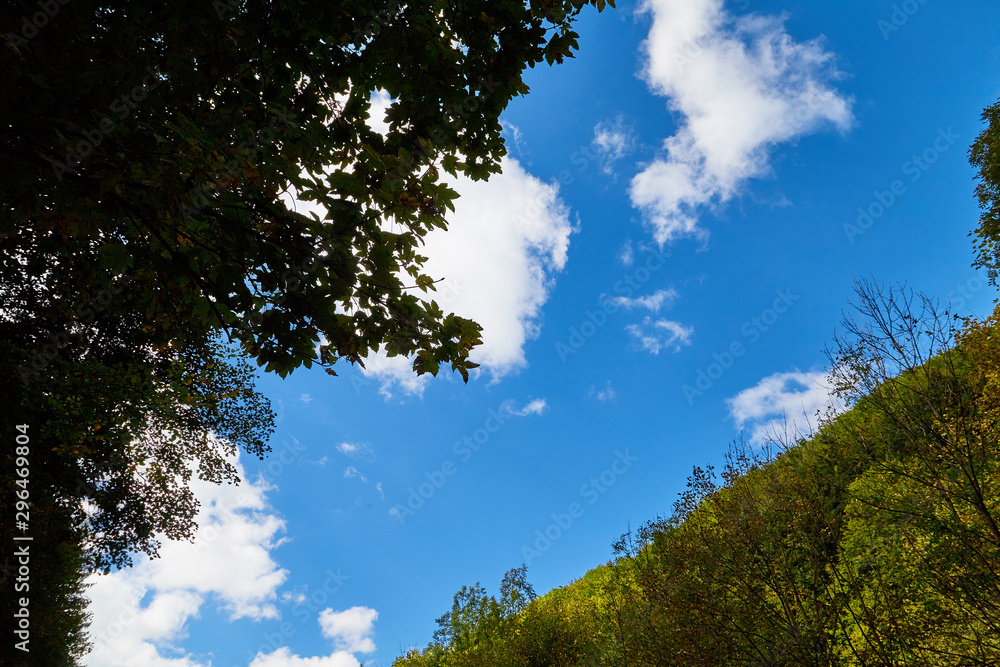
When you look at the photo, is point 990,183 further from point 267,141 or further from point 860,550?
point 267,141

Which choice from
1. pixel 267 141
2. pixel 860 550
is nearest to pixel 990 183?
pixel 860 550

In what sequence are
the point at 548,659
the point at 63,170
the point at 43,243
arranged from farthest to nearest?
the point at 548,659, the point at 43,243, the point at 63,170

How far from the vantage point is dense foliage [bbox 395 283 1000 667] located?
7.90 metres

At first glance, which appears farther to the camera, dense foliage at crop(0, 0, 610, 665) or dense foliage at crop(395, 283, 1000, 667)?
dense foliage at crop(395, 283, 1000, 667)

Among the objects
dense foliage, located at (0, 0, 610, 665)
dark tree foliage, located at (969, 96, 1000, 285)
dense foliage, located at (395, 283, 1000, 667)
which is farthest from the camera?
dark tree foliage, located at (969, 96, 1000, 285)

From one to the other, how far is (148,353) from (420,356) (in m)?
14.3

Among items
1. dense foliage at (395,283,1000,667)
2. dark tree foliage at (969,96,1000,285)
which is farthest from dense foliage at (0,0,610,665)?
dark tree foliage at (969,96,1000,285)

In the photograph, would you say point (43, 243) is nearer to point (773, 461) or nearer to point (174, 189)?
point (174, 189)

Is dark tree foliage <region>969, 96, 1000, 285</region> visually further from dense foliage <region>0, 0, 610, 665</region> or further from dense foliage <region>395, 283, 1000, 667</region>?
dense foliage <region>0, 0, 610, 665</region>

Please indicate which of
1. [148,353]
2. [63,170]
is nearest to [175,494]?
[148,353]

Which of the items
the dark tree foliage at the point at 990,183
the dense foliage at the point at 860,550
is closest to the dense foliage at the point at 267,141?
the dense foliage at the point at 860,550

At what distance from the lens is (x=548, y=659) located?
22531 millimetres

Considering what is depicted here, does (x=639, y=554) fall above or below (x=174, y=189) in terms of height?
below

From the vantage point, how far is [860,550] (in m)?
15.2
